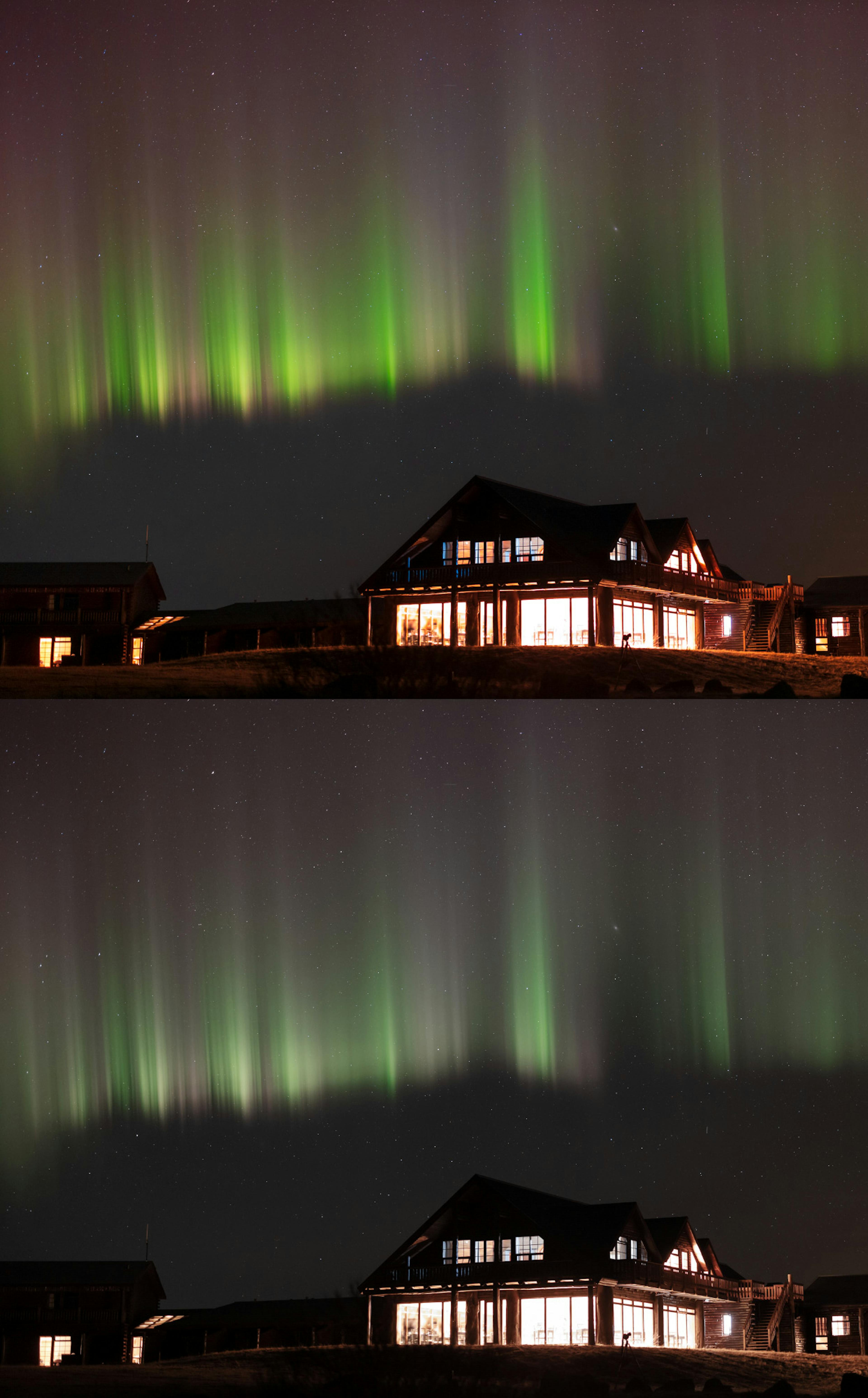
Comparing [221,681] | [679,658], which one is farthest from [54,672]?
[679,658]

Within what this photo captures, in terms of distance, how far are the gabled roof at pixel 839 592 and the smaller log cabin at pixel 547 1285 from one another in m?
28.6

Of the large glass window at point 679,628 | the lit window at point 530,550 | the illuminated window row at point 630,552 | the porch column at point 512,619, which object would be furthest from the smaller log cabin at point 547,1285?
the illuminated window row at point 630,552

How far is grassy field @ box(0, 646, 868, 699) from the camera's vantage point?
144ft

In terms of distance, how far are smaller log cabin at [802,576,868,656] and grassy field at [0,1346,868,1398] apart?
33949 millimetres

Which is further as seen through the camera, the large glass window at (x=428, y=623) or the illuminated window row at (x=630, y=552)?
the illuminated window row at (x=630, y=552)

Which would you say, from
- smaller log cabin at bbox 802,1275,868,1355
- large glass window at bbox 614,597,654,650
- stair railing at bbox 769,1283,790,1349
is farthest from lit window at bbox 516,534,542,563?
smaller log cabin at bbox 802,1275,868,1355

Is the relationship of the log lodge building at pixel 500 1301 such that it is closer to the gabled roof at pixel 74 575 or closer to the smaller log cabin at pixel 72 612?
the smaller log cabin at pixel 72 612

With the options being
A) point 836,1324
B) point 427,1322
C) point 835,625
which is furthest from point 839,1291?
point 835,625

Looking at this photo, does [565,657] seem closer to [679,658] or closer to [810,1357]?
[679,658]

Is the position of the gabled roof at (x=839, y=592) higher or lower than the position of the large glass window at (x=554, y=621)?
higher

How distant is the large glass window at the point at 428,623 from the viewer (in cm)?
6081

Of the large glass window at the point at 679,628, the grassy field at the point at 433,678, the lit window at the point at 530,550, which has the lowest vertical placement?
the grassy field at the point at 433,678

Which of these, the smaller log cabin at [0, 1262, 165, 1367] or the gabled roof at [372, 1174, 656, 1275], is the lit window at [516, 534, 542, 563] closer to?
the gabled roof at [372, 1174, 656, 1275]

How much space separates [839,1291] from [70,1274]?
3322 cm
